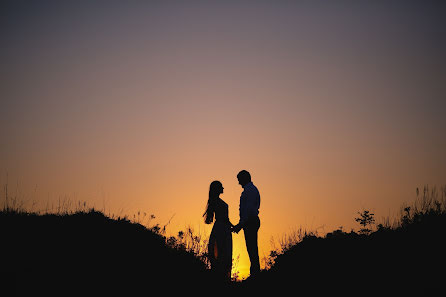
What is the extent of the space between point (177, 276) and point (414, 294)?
563 centimetres

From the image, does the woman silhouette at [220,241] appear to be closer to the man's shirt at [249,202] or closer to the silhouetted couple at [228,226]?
the silhouetted couple at [228,226]

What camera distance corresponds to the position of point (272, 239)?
13.9 meters

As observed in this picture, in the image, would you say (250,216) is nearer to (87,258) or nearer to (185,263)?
(185,263)

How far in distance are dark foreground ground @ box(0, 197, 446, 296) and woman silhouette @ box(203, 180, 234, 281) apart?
43 centimetres

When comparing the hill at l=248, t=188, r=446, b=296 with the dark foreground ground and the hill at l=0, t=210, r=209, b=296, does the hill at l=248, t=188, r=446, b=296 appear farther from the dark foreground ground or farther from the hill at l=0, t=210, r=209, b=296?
the hill at l=0, t=210, r=209, b=296

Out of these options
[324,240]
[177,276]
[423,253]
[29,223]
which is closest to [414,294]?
[423,253]

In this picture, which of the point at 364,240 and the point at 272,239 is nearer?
the point at 364,240

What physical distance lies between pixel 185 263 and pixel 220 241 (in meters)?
1.25

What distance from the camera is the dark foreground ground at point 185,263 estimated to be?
8500mm

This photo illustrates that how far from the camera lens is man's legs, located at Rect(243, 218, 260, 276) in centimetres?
1141

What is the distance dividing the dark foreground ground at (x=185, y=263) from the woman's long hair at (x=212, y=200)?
1.57m

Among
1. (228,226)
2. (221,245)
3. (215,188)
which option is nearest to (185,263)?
(221,245)

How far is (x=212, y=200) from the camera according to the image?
11.6 m

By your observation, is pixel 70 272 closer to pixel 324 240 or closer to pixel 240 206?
pixel 240 206
